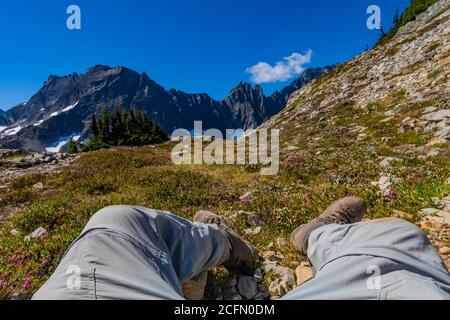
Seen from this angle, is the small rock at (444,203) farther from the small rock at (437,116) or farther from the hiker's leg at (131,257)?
the small rock at (437,116)

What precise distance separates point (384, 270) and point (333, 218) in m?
2.80

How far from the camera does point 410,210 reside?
6234 mm

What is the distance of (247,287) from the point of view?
443 cm

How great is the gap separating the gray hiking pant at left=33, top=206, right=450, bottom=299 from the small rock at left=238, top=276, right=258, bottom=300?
3.87 ft

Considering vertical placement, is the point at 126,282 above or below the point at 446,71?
below

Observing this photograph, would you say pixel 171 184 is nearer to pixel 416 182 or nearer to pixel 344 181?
pixel 344 181

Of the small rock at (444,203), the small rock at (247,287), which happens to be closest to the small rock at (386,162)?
the small rock at (444,203)

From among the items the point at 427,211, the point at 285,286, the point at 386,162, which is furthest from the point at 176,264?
→ the point at 386,162


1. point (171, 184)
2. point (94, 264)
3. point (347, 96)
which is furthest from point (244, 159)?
point (347, 96)

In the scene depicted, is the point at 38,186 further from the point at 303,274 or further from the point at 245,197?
the point at 303,274

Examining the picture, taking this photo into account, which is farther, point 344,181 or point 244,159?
point 244,159

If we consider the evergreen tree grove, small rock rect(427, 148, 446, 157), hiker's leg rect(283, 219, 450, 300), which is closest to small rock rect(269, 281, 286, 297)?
hiker's leg rect(283, 219, 450, 300)

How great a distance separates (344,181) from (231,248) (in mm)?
5481
